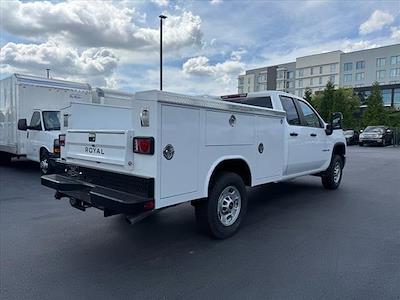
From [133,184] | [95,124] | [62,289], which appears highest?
[95,124]

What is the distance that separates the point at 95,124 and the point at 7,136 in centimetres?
751

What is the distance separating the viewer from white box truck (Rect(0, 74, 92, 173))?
1020 centimetres

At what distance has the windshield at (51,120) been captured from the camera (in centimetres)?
1025

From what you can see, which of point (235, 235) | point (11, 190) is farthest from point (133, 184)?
point (11, 190)

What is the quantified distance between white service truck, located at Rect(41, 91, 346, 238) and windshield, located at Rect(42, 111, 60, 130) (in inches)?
213

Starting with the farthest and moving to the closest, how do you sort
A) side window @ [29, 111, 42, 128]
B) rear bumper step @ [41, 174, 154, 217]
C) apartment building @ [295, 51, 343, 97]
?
1. apartment building @ [295, 51, 343, 97]
2. side window @ [29, 111, 42, 128]
3. rear bumper step @ [41, 174, 154, 217]

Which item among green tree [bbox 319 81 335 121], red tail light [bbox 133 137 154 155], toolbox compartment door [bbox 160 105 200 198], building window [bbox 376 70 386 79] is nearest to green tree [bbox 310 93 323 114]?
green tree [bbox 319 81 335 121]

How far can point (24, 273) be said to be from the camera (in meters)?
3.66

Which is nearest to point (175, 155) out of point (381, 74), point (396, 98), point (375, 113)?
point (375, 113)

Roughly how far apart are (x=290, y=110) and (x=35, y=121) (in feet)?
25.8

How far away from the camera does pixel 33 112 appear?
10.8 meters

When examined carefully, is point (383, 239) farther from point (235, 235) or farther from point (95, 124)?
point (95, 124)

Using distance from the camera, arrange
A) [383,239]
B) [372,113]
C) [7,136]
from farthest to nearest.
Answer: [372,113]
[7,136]
[383,239]

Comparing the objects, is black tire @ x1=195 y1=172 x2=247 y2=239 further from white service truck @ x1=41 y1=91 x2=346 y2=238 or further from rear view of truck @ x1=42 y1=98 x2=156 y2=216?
rear view of truck @ x1=42 y1=98 x2=156 y2=216
